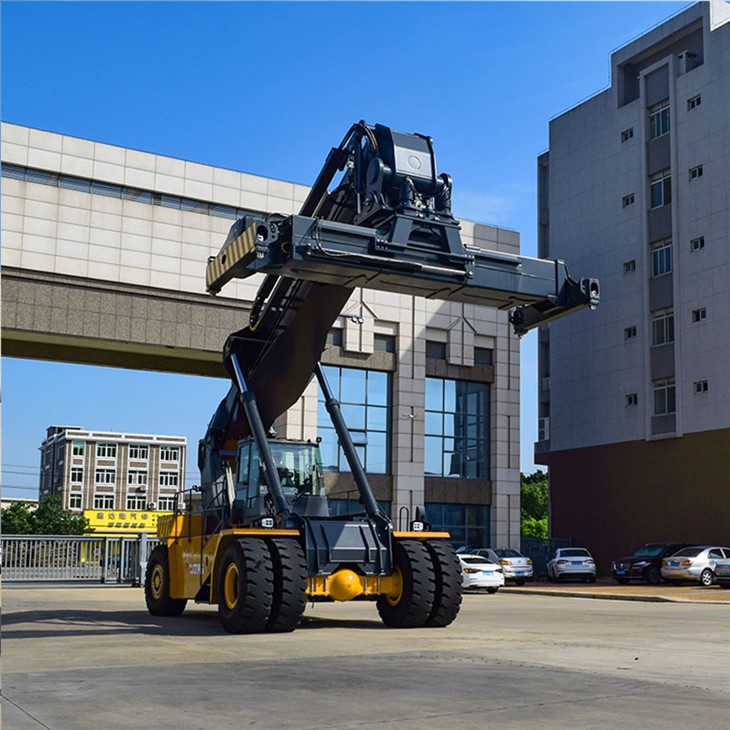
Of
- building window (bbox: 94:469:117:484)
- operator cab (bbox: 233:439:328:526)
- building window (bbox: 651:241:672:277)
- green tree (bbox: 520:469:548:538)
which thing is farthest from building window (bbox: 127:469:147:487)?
operator cab (bbox: 233:439:328:526)

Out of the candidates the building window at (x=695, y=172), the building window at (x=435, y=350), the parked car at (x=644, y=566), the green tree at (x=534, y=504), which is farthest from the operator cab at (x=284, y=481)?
the green tree at (x=534, y=504)

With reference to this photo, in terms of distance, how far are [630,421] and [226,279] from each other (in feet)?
130

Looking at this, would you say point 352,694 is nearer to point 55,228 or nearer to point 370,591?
point 370,591

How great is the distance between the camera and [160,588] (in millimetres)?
19812

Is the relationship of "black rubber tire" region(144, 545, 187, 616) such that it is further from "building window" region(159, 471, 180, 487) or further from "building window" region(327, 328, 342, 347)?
"building window" region(159, 471, 180, 487)

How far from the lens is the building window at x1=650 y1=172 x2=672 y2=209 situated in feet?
167

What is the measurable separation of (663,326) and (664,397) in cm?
349

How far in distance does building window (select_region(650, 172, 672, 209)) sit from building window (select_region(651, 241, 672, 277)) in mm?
2053

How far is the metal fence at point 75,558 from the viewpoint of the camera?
119ft

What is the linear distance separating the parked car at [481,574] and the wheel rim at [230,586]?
18655 mm

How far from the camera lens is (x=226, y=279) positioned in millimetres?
15914

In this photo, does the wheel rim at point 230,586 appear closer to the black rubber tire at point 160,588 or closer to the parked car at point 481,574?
the black rubber tire at point 160,588

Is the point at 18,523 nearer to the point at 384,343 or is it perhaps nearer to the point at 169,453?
the point at 169,453

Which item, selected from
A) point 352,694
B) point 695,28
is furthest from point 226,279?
point 695,28
